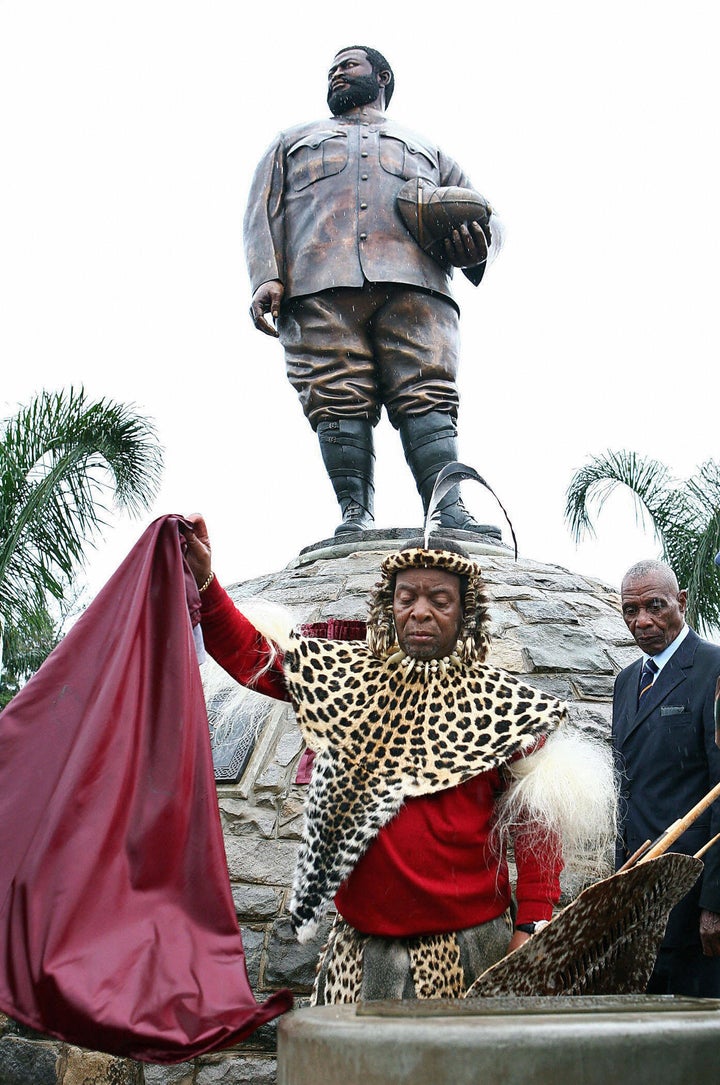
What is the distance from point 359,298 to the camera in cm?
560

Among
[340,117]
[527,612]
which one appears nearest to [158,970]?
[527,612]

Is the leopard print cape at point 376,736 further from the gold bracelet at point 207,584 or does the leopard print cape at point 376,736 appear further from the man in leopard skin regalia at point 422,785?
the gold bracelet at point 207,584

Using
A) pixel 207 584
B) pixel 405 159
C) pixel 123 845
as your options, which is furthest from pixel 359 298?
pixel 123 845

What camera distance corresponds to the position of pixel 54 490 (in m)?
8.86

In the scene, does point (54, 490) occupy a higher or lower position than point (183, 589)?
higher

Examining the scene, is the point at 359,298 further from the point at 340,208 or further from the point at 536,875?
the point at 536,875

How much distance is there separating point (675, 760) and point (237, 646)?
122cm

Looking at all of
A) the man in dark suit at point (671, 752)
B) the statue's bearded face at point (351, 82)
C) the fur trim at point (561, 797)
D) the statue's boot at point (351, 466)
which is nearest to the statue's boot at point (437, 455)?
the statue's boot at point (351, 466)

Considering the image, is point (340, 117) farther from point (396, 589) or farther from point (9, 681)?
point (9, 681)

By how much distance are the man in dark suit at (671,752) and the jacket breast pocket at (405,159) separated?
3.14m

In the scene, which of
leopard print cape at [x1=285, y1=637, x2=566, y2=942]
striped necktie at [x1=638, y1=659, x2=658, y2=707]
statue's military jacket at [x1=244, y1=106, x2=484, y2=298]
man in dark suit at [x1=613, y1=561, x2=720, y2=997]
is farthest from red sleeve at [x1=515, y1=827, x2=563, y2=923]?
statue's military jacket at [x1=244, y1=106, x2=484, y2=298]

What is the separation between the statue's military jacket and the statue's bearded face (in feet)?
0.44

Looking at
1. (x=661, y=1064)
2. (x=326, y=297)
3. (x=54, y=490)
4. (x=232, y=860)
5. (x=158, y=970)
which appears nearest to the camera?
(x=661, y=1064)

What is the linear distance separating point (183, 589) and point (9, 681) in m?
16.3
